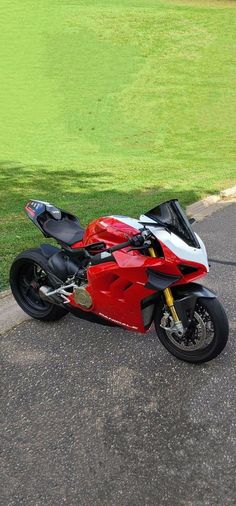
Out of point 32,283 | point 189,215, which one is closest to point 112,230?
point 32,283

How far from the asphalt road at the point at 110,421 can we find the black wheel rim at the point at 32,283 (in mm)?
256

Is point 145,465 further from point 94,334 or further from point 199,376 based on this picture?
point 94,334

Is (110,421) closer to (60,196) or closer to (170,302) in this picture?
(170,302)

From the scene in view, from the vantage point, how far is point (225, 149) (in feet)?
48.1

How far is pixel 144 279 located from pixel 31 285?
1.35m

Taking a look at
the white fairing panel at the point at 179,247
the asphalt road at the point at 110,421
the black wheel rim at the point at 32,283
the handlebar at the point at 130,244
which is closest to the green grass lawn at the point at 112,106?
the black wheel rim at the point at 32,283

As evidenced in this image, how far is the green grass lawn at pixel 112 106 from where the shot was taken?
32.0ft

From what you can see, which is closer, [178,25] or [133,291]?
[133,291]

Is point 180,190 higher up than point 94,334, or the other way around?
point 94,334

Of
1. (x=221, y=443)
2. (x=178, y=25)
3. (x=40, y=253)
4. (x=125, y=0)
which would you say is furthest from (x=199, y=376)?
(x=125, y=0)

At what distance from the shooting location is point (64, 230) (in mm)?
3959

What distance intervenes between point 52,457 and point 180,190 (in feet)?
24.0

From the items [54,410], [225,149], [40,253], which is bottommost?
[225,149]

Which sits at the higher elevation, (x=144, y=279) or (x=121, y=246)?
(x=121, y=246)
